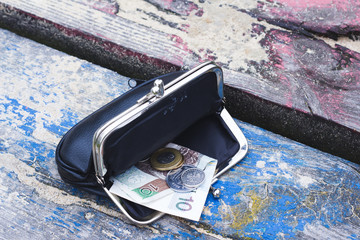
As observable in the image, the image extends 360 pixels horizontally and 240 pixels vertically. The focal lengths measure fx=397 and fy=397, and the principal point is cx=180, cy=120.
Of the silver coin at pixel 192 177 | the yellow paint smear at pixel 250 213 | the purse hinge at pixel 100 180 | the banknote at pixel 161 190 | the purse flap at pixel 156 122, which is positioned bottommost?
the yellow paint smear at pixel 250 213

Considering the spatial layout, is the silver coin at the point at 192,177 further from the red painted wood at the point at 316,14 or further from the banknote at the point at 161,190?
the red painted wood at the point at 316,14

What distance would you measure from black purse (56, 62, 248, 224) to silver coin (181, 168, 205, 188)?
6 cm

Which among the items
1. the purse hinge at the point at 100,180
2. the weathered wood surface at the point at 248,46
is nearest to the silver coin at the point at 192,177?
the purse hinge at the point at 100,180

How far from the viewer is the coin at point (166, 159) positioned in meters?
1.18

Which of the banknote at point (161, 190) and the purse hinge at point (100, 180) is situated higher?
the purse hinge at point (100, 180)

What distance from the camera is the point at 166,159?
120cm

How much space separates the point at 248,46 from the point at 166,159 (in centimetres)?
60

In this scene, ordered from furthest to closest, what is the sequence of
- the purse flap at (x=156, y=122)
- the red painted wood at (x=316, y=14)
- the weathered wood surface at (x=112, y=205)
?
the red painted wood at (x=316, y=14), the weathered wood surface at (x=112, y=205), the purse flap at (x=156, y=122)

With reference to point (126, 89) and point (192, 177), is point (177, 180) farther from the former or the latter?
point (126, 89)

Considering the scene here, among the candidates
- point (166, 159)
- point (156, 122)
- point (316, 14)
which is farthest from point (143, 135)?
point (316, 14)

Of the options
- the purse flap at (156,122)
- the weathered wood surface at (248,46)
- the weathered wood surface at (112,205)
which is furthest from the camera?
the weathered wood surface at (248,46)

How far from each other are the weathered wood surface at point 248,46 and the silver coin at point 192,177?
0.37 m

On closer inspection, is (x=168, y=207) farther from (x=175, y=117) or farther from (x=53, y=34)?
(x=53, y=34)

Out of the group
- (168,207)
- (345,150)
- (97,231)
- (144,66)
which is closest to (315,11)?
(345,150)
